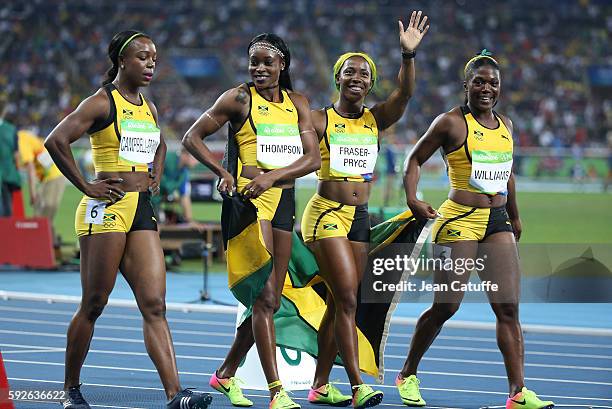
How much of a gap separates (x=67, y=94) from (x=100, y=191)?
3687cm

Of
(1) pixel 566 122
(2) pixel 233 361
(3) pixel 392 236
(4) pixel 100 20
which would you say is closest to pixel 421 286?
(3) pixel 392 236

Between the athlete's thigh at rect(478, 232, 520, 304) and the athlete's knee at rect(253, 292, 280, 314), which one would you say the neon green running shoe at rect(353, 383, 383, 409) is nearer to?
the athlete's knee at rect(253, 292, 280, 314)

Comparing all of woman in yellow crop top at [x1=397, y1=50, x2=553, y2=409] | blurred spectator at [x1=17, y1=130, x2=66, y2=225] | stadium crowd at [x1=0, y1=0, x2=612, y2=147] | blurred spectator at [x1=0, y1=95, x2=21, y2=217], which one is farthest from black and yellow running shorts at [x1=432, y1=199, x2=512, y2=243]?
stadium crowd at [x1=0, y1=0, x2=612, y2=147]

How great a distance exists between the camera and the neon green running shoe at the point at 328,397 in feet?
22.2

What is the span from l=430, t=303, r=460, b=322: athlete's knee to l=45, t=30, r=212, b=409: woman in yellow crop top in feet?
5.53

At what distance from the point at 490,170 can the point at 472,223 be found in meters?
Result: 0.32

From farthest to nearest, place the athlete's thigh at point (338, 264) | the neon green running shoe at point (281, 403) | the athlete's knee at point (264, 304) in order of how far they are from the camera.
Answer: the athlete's thigh at point (338, 264) < the athlete's knee at point (264, 304) < the neon green running shoe at point (281, 403)

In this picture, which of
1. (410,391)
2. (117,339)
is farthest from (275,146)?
(117,339)

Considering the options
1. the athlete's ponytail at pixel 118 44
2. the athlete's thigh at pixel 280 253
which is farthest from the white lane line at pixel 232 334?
the athlete's ponytail at pixel 118 44

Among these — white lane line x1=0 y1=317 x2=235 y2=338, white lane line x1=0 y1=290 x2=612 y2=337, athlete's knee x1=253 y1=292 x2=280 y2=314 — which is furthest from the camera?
white lane line x1=0 y1=290 x2=612 y2=337

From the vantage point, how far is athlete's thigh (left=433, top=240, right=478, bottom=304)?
664cm

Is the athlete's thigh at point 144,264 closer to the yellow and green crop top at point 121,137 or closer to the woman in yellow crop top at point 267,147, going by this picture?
the yellow and green crop top at point 121,137

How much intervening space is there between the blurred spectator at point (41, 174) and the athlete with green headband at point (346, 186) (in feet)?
28.6

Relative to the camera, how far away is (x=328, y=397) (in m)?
6.80
